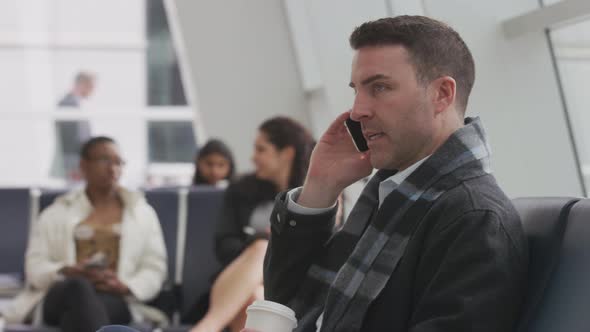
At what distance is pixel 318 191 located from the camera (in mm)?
2402

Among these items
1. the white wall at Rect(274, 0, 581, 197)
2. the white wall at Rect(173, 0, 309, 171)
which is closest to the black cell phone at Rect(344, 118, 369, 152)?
the white wall at Rect(274, 0, 581, 197)

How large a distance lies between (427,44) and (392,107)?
162 millimetres

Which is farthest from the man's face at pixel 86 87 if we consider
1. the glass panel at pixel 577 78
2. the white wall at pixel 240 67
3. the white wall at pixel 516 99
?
the glass panel at pixel 577 78

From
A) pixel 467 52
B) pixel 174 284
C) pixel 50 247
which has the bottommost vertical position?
pixel 174 284

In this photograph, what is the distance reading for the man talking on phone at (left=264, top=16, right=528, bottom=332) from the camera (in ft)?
5.95

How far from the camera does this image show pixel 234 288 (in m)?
4.32

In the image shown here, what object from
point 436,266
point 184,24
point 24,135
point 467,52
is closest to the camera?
point 436,266

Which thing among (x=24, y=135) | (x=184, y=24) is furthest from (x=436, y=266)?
(x=24, y=135)

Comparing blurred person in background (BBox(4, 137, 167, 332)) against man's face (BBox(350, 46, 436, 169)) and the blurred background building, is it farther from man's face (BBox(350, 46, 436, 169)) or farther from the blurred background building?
man's face (BBox(350, 46, 436, 169))

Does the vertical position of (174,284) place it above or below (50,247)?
below

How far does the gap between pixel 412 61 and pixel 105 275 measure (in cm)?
301

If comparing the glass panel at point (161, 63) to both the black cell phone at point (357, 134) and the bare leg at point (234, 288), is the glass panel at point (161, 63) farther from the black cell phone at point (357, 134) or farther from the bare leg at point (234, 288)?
the black cell phone at point (357, 134)

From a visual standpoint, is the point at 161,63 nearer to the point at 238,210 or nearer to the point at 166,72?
the point at 166,72

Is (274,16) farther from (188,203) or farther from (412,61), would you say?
(412,61)
